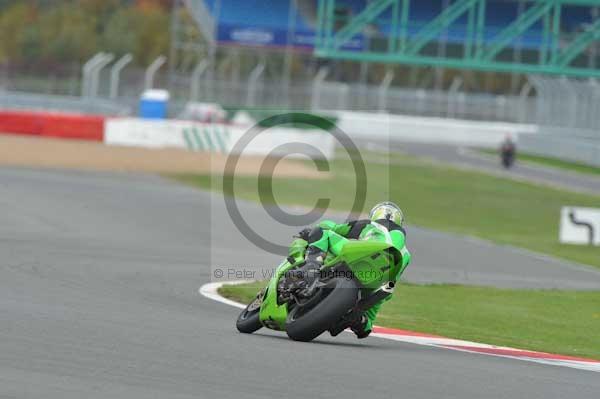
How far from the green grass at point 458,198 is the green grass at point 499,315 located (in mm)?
6460

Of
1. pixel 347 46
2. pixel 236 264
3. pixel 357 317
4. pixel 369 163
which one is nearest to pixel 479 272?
pixel 236 264

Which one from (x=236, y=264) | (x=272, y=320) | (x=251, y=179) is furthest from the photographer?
(x=251, y=179)

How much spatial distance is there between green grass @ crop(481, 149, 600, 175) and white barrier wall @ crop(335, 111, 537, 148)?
434 centimetres

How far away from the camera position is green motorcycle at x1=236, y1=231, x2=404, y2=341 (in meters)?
8.60

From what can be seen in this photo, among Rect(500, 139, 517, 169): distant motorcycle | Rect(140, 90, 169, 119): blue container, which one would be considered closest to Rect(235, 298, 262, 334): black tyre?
Rect(140, 90, 169, 119): blue container

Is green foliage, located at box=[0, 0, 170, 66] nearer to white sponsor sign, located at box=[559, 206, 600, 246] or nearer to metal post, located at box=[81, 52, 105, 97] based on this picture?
metal post, located at box=[81, 52, 105, 97]

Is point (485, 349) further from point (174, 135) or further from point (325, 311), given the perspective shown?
point (174, 135)

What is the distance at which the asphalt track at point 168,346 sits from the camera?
6625mm

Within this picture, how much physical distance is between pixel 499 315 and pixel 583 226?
11410 mm

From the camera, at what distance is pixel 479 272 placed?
57.2 ft

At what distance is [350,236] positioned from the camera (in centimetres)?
911

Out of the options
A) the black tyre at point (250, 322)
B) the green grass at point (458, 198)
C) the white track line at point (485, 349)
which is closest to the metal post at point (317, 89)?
the green grass at point (458, 198)

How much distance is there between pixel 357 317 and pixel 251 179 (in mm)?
22230

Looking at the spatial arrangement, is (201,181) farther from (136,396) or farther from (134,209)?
(136,396)
